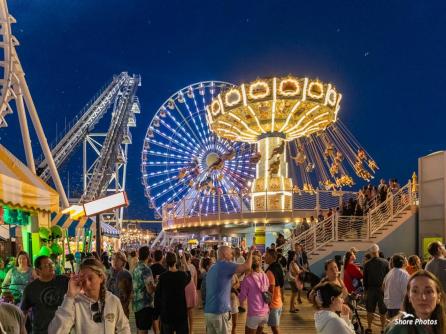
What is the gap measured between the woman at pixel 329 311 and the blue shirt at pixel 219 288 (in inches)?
129

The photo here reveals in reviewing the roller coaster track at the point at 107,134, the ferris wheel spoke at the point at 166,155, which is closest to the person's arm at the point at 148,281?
the roller coaster track at the point at 107,134

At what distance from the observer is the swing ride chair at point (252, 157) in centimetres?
2927

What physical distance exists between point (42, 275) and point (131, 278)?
11.0 ft

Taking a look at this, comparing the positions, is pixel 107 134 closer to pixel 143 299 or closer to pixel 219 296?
pixel 143 299

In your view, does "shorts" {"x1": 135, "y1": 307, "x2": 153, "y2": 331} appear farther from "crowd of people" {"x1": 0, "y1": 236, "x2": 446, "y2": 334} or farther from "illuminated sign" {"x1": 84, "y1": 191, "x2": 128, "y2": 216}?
"illuminated sign" {"x1": 84, "y1": 191, "x2": 128, "y2": 216}

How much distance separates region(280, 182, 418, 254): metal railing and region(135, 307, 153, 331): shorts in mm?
13907

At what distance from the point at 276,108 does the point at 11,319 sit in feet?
99.4

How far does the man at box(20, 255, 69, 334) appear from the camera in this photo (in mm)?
5012

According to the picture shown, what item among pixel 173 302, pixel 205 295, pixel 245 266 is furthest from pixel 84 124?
pixel 245 266

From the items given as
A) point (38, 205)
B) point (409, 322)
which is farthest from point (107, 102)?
point (409, 322)

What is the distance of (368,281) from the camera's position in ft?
33.1

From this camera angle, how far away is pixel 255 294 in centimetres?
795

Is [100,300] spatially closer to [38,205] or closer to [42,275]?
[42,275]

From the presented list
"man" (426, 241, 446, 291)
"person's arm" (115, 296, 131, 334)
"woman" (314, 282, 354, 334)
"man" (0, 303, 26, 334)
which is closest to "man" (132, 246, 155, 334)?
"man" (426, 241, 446, 291)
